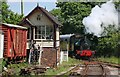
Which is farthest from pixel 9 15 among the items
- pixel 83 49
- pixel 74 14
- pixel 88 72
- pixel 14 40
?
pixel 88 72

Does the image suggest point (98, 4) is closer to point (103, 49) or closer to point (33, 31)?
point (103, 49)

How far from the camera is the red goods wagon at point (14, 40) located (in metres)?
17.8

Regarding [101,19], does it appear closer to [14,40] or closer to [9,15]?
[9,15]

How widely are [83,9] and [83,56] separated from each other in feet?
27.4

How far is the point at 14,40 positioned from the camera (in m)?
18.8

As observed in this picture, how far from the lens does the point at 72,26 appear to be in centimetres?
3541

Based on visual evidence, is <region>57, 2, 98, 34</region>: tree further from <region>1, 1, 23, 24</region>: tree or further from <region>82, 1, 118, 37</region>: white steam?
<region>1, 1, 23, 24</region>: tree

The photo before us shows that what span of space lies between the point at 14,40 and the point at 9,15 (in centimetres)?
1352

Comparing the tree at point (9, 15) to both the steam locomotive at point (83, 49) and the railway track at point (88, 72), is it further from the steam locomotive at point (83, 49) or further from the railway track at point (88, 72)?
the railway track at point (88, 72)

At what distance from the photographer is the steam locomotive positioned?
2850 centimetres

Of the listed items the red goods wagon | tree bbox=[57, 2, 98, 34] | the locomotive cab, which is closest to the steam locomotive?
the locomotive cab

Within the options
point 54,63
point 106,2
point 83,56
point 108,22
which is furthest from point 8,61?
point 106,2

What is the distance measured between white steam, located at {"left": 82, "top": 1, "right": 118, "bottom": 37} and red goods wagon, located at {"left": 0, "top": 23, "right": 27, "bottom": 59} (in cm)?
1294

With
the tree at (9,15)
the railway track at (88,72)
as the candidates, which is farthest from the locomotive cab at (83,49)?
the railway track at (88,72)
